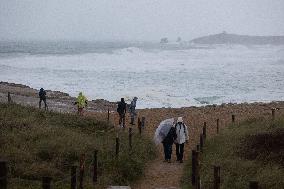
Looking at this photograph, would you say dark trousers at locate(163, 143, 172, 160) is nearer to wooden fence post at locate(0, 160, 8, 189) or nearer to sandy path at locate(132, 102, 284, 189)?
sandy path at locate(132, 102, 284, 189)

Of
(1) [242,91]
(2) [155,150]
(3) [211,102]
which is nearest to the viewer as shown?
(2) [155,150]

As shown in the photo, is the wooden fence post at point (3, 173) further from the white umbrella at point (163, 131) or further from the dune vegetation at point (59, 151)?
the white umbrella at point (163, 131)

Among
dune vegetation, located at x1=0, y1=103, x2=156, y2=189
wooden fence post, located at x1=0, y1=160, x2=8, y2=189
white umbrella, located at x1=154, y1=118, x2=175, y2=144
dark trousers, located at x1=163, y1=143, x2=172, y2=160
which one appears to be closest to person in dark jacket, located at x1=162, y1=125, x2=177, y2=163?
dark trousers, located at x1=163, y1=143, x2=172, y2=160

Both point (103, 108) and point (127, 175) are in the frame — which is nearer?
point (127, 175)

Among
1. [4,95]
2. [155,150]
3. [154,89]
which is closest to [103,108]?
[4,95]

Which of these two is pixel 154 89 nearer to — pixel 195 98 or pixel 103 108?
pixel 195 98

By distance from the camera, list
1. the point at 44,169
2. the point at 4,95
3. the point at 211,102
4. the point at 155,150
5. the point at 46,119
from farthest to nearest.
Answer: the point at 211,102 → the point at 4,95 → the point at 46,119 → the point at 155,150 → the point at 44,169

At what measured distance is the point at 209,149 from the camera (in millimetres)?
12711

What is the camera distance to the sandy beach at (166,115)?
1113 cm

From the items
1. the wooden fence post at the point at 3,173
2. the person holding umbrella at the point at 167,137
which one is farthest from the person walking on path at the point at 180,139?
the wooden fence post at the point at 3,173

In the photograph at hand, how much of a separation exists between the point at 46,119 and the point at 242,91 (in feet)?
77.3

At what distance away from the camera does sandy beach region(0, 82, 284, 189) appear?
438 inches

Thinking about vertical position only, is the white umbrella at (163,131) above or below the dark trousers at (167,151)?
above

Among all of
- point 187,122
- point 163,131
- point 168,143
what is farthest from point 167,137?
point 187,122
